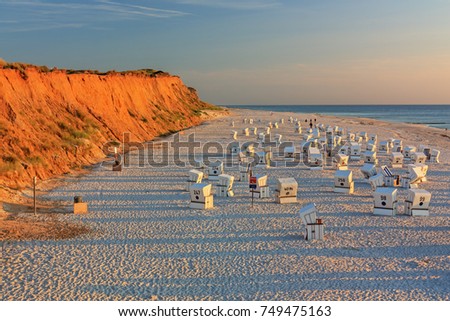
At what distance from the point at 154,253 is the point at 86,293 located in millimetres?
2911

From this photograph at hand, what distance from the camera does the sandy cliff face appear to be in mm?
23031

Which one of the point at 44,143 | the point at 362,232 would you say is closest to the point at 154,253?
the point at 362,232

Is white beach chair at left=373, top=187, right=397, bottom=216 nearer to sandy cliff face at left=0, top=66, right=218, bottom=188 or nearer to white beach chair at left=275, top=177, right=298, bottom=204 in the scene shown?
white beach chair at left=275, top=177, right=298, bottom=204

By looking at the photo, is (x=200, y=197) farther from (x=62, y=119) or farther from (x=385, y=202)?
(x=62, y=119)

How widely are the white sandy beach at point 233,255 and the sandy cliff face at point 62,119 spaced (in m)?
4.85

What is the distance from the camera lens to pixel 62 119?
31375 mm

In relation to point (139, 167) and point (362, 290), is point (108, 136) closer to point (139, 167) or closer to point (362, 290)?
point (139, 167)

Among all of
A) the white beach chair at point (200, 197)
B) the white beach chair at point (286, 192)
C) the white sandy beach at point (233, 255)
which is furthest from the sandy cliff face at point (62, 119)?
the white beach chair at point (286, 192)

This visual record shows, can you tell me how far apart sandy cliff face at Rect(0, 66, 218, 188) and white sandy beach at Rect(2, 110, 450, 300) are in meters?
4.85

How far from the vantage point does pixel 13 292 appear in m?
10.0

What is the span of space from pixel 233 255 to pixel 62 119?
22.7 meters

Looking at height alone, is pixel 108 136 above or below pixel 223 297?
above

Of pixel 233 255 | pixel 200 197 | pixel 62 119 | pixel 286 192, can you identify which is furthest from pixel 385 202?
pixel 62 119
